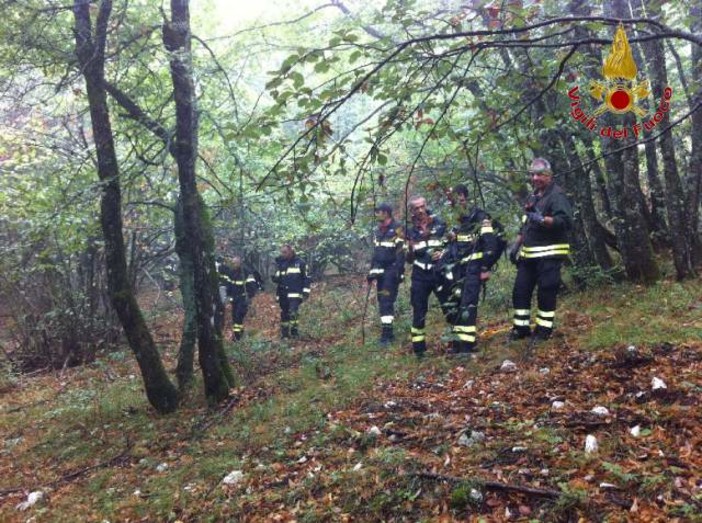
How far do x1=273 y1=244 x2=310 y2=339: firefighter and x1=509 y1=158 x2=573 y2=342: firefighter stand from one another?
5606 millimetres

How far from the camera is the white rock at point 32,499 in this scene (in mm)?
5020

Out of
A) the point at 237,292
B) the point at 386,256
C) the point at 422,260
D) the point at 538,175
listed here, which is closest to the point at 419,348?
the point at 422,260

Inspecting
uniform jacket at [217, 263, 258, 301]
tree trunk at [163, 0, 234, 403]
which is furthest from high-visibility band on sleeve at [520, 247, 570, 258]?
uniform jacket at [217, 263, 258, 301]

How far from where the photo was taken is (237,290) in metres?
12.4

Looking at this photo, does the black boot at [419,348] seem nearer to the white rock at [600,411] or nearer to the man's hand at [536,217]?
the man's hand at [536,217]

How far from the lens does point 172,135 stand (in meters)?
7.10

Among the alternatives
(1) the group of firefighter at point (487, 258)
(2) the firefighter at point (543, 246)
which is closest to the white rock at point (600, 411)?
(1) the group of firefighter at point (487, 258)

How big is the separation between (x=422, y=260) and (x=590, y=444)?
4.09 meters

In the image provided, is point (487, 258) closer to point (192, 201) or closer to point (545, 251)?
point (545, 251)

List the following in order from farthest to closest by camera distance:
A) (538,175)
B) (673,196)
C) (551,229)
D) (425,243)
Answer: (673,196), (425,243), (551,229), (538,175)

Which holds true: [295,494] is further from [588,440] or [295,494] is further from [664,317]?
[664,317]

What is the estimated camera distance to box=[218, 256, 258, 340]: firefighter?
1218 cm

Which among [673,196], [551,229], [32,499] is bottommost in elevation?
[32,499]

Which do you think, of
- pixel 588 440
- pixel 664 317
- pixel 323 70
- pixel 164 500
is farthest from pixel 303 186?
pixel 664 317
